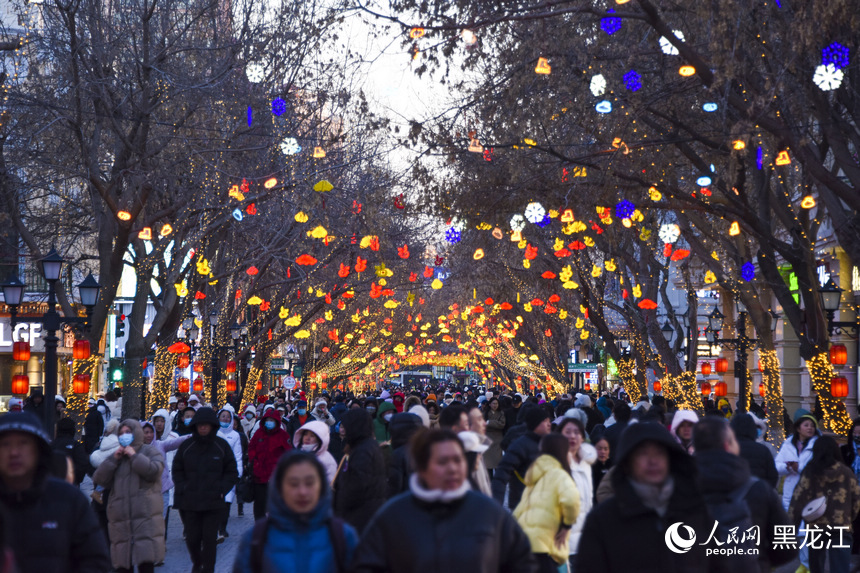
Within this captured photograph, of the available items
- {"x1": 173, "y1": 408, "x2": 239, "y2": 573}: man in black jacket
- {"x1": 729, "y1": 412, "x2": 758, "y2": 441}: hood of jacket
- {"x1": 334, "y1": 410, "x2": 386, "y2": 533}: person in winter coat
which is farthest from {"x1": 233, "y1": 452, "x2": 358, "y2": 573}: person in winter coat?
{"x1": 173, "y1": 408, "x2": 239, "y2": 573}: man in black jacket

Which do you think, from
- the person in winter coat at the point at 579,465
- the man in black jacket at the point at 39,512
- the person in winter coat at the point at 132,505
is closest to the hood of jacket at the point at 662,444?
the man in black jacket at the point at 39,512

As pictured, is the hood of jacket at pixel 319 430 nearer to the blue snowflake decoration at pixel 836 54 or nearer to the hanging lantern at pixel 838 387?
the blue snowflake decoration at pixel 836 54

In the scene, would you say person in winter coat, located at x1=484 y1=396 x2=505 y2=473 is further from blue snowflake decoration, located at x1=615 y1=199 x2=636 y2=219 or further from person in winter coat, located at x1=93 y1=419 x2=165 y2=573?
person in winter coat, located at x1=93 y1=419 x2=165 y2=573

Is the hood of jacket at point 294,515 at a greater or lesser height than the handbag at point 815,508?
greater

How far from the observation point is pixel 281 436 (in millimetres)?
14594

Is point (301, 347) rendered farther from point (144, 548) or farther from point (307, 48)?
point (144, 548)

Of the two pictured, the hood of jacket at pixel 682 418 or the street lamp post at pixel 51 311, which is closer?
the hood of jacket at pixel 682 418

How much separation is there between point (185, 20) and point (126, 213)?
4600mm

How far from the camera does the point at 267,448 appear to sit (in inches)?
573

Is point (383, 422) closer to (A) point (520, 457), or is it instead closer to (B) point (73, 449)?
(B) point (73, 449)

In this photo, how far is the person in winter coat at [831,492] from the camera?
10141 millimetres

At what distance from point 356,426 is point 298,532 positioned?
13.3 ft

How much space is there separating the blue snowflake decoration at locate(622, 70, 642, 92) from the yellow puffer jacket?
32.3 ft

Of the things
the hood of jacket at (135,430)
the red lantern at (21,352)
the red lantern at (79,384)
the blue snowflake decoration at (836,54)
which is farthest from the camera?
the red lantern at (21,352)
